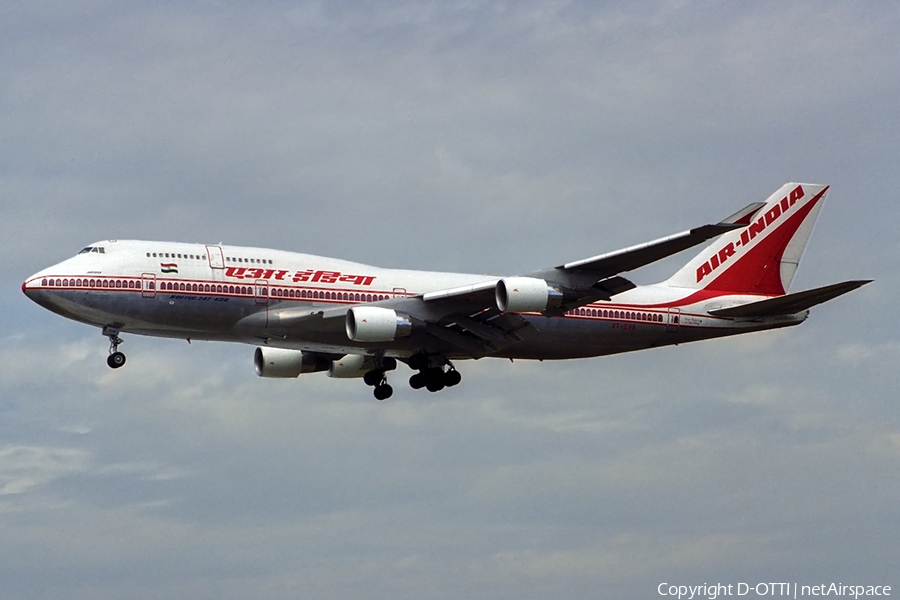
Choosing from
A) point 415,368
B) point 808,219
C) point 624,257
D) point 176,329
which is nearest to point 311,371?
point 415,368

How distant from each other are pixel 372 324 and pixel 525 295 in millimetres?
5428

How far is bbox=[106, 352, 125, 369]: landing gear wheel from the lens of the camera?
47875 millimetres

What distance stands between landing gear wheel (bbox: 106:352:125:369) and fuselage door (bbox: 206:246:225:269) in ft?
15.4

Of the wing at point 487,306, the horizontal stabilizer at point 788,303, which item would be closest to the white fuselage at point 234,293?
the wing at point 487,306

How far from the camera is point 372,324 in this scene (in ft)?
153

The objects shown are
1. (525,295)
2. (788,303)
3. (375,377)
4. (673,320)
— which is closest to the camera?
(525,295)

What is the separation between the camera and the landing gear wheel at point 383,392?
53.8m

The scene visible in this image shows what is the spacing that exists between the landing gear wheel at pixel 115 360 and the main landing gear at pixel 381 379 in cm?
1049

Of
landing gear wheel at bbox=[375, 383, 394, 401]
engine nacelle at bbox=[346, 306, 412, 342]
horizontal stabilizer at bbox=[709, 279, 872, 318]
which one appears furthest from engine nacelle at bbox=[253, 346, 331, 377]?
horizontal stabilizer at bbox=[709, 279, 872, 318]

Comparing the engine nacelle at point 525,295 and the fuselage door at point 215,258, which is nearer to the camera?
the engine nacelle at point 525,295

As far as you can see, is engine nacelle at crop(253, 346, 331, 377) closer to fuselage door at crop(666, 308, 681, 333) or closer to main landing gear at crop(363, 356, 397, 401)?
main landing gear at crop(363, 356, 397, 401)

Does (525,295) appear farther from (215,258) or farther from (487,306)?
(215,258)

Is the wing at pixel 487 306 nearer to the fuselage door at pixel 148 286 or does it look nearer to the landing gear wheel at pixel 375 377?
the fuselage door at pixel 148 286

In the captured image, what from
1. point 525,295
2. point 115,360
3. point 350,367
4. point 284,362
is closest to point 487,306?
point 525,295
